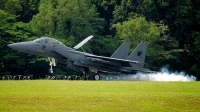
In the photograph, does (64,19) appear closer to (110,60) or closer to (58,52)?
(110,60)

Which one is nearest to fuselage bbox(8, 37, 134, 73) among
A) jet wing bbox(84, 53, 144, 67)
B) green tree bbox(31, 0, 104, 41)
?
jet wing bbox(84, 53, 144, 67)

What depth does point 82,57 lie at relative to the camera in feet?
115

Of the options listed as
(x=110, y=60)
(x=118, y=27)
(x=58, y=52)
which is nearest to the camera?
(x=58, y=52)

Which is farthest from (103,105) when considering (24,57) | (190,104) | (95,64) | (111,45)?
(111,45)

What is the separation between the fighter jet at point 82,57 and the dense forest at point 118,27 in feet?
60.4

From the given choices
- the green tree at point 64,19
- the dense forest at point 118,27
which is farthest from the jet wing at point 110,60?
the green tree at point 64,19

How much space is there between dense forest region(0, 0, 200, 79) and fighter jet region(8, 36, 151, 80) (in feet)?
60.4

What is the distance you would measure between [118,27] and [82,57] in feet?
82.8

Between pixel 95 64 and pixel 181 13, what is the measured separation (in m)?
25.8

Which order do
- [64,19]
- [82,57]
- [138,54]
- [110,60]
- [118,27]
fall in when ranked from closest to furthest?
[82,57] < [110,60] < [138,54] < [64,19] < [118,27]

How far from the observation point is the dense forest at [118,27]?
55.7 metres

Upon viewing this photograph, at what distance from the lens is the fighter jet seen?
34.0 m

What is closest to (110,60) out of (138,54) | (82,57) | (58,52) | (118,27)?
(82,57)

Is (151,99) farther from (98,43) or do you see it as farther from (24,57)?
(98,43)
